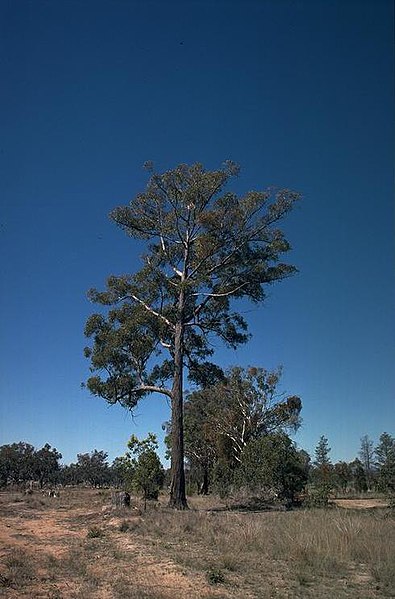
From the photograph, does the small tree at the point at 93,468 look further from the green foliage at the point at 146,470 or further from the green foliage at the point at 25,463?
the green foliage at the point at 146,470

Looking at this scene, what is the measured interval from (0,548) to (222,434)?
31506 mm

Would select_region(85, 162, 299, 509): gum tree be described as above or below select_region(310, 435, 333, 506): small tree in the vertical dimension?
above

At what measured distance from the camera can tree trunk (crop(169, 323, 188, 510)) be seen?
65.9ft

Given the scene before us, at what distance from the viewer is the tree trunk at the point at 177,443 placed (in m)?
20.1

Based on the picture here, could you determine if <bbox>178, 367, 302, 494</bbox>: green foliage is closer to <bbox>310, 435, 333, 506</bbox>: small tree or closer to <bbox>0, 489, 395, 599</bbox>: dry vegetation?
<bbox>310, 435, 333, 506</bbox>: small tree

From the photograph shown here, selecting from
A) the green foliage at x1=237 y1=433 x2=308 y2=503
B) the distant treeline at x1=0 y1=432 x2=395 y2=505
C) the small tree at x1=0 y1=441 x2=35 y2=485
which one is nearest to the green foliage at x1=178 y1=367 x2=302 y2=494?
the distant treeline at x1=0 y1=432 x2=395 y2=505

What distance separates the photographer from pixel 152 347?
79.3 ft

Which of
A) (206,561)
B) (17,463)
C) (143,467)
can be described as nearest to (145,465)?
(143,467)

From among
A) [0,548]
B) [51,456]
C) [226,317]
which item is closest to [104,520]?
[0,548]

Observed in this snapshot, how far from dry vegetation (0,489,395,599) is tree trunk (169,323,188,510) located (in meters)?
5.61

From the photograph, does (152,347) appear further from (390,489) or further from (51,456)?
(51,456)

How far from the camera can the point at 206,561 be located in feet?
30.5

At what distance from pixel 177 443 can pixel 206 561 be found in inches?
449

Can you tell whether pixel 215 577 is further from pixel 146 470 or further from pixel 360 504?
pixel 360 504
